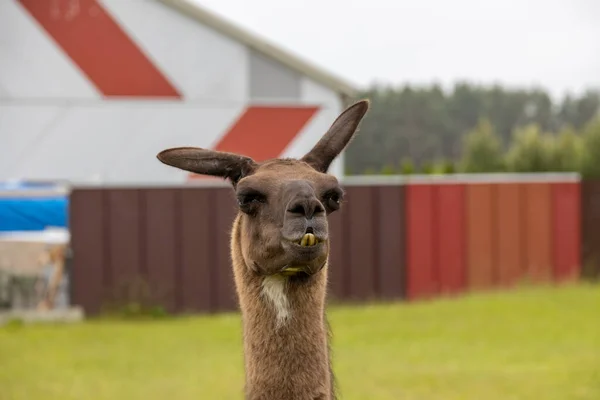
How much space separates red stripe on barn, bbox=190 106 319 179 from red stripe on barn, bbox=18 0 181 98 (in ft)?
3.24

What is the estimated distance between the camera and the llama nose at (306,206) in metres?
4.02

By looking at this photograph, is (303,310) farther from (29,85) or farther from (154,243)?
(154,243)

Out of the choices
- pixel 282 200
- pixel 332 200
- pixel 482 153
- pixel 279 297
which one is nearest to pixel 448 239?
pixel 279 297

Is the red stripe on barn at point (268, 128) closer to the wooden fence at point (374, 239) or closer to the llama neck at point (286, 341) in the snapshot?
the wooden fence at point (374, 239)

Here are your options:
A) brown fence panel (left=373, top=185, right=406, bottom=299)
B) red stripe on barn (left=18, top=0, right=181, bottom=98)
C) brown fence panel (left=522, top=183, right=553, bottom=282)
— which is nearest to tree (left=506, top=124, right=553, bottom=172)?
brown fence panel (left=522, top=183, right=553, bottom=282)

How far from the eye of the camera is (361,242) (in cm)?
1877

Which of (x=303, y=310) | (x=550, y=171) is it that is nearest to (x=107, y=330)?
(x=303, y=310)

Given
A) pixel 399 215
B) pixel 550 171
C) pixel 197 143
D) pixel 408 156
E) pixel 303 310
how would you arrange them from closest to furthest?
pixel 303 310
pixel 197 143
pixel 399 215
pixel 550 171
pixel 408 156

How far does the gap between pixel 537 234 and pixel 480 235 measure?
1384 millimetres

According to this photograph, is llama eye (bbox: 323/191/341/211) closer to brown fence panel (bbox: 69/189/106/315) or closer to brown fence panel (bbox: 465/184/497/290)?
brown fence panel (bbox: 69/189/106/315)

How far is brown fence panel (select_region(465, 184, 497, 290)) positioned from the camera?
769 inches

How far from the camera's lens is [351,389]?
38.3ft

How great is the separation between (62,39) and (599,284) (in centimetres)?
1246

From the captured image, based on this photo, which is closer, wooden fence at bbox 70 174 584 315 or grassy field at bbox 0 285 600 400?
grassy field at bbox 0 285 600 400
